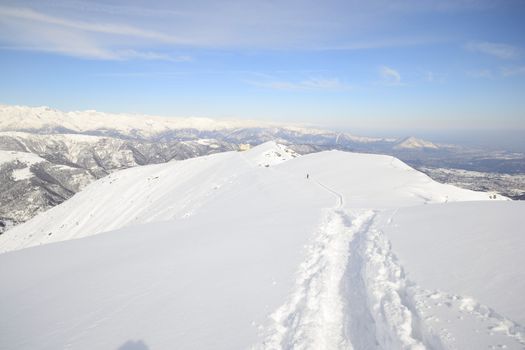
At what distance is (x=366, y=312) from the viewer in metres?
8.62

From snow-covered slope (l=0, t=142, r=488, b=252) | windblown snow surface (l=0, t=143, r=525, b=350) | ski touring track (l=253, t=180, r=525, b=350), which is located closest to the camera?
ski touring track (l=253, t=180, r=525, b=350)

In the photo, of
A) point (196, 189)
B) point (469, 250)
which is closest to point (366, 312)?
point (469, 250)

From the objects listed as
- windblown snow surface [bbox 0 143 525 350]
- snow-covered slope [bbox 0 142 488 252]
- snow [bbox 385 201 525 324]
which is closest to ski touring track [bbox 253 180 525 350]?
windblown snow surface [bbox 0 143 525 350]

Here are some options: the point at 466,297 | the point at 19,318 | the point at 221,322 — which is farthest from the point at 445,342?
the point at 19,318

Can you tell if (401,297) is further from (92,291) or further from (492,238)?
(92,291)

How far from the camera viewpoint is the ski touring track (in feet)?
22.6

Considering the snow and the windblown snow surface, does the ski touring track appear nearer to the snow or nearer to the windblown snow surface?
the windblown snow surface

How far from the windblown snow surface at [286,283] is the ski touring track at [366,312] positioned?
0.04m

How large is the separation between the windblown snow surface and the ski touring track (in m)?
0.04

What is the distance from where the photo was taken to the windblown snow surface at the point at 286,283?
25.0 feet

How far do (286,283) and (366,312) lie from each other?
9.93 feet

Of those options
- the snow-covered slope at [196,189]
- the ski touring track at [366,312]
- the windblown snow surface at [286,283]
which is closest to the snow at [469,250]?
the windblown snow surface at [286,283]

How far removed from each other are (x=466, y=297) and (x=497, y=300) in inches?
25.4

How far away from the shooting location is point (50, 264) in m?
15.5
